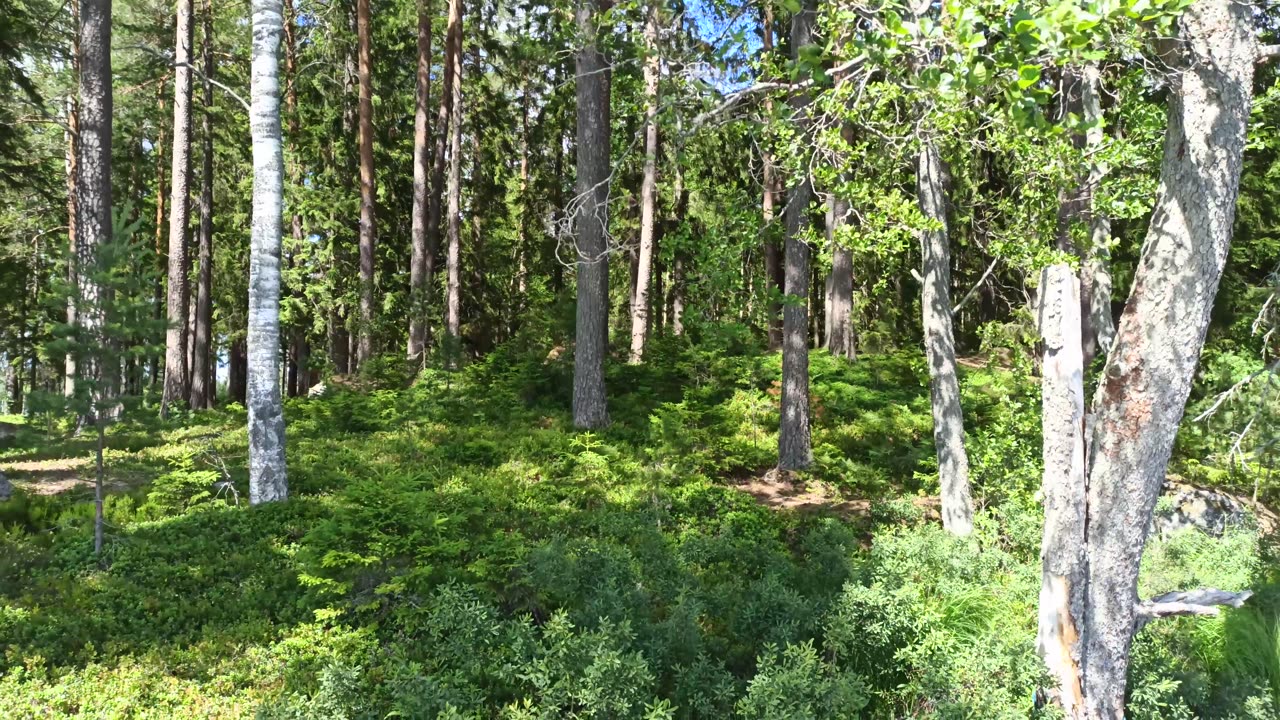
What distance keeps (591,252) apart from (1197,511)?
953 centimetres

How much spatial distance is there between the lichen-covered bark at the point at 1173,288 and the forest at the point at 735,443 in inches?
0.7

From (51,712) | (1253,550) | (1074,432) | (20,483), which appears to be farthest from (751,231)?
(20,483)

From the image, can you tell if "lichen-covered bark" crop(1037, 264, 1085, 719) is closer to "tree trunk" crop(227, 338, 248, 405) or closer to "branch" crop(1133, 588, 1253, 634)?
"branch" crop(1133, 588, 1253, 634)

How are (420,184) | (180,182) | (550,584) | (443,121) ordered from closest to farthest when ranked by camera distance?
1. (550,584)
2. (180,182)
3. (420,184)
4. (443,121)

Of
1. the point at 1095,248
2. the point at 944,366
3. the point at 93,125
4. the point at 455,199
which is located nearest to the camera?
the point at 1095,248

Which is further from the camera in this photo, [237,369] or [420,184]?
[237,369]

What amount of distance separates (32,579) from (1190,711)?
30.1 ft

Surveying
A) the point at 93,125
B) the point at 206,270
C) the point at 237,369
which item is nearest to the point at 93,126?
the point at 93,125

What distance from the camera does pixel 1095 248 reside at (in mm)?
6070

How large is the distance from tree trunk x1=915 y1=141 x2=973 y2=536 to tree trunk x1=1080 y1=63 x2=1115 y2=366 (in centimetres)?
148

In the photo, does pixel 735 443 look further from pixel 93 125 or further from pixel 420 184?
pixel 93 125

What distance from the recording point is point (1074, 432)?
4637 mm

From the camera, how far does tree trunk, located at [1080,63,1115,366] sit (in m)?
4.80

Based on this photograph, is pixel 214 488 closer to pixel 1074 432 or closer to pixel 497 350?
pixel 497 350
